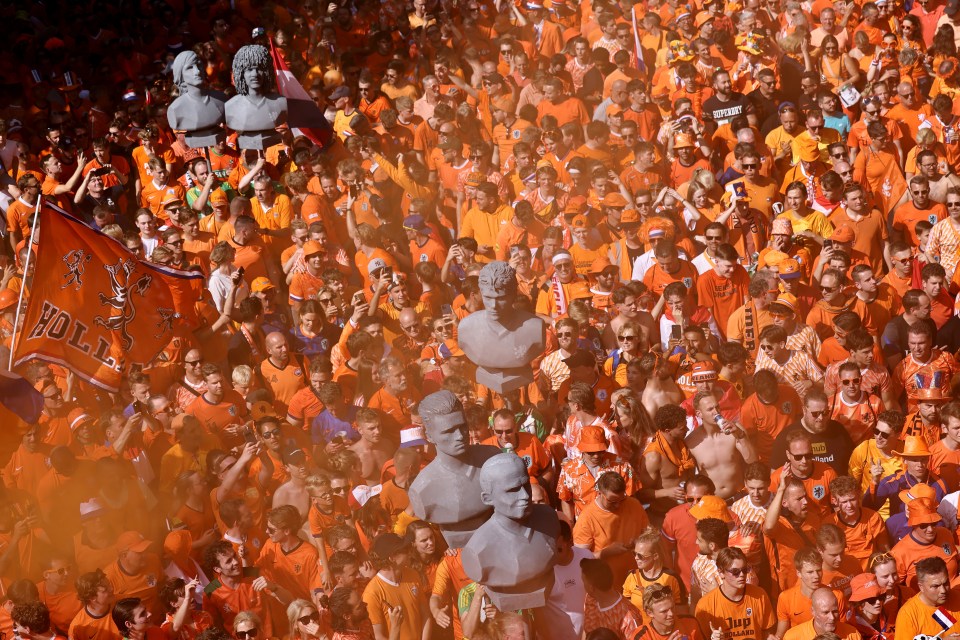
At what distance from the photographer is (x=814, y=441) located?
30.9ft

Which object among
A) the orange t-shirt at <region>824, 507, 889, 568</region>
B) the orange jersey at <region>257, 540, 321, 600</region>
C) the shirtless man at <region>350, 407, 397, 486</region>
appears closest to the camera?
the orange t-shirt at <region>824, 507, 889, 568</region>

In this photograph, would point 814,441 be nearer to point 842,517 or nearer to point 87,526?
point 842,517

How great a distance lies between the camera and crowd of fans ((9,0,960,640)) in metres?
8.59

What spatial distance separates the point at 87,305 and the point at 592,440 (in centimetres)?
372

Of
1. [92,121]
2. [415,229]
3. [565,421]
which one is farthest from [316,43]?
[565,421]

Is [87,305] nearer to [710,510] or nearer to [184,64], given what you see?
[184,64]

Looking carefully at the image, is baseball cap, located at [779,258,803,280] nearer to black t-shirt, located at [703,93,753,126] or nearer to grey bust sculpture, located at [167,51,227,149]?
black t-shirt, located at [703,93,753,126]

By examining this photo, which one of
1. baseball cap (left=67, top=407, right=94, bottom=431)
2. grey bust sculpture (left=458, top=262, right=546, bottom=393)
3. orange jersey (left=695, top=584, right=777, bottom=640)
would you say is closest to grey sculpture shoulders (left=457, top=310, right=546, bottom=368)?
grey bust sculpture (left=458, top=262, right=546, bottom=393)

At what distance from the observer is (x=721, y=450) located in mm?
9547

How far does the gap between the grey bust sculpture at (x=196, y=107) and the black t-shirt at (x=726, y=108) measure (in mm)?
5401

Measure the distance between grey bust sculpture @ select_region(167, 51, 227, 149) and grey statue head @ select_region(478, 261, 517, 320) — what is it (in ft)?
15.7

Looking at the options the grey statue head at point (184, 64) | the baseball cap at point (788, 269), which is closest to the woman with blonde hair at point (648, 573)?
the baseball cap at point (788, 269)

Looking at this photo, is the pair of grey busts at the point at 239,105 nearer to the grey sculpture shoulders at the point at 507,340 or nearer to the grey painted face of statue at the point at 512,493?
the grey sculpture shoulders at the point at 507,340

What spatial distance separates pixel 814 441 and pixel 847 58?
701cm
